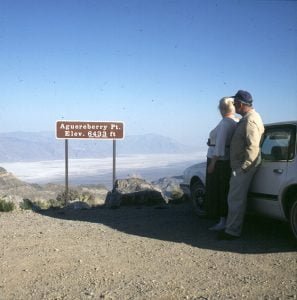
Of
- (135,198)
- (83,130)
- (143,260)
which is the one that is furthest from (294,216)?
(83,130)

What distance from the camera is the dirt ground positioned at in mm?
4504

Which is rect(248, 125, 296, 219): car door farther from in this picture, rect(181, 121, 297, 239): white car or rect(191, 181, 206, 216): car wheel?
rect(191, 181, 206, 216): car wheel

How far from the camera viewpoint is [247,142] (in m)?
6.09

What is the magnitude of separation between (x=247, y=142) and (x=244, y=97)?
25.3 inches

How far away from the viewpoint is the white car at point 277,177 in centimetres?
584

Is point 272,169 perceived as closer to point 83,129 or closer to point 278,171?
point 278,171

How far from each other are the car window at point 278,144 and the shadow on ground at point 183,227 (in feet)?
3.77

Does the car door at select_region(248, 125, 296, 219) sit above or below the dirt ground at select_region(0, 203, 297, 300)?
above

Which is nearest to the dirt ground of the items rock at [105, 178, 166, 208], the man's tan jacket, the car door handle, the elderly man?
the elderly man

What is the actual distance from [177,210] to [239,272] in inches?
170

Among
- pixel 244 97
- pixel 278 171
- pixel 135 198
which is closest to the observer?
pixel 278 171

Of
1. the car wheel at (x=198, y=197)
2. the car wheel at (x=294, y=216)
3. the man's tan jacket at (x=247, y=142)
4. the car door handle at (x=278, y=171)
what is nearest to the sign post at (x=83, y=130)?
the car wheel at (x=198, y=197)

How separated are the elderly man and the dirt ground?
31cm

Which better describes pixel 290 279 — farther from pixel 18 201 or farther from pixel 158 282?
pixel 18 201
